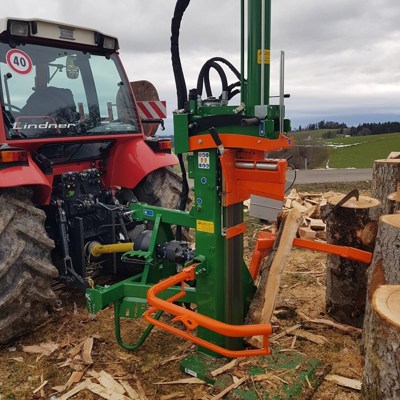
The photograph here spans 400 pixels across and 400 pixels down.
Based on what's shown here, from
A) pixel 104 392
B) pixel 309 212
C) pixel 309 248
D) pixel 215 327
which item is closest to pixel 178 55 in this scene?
pixel 309 248

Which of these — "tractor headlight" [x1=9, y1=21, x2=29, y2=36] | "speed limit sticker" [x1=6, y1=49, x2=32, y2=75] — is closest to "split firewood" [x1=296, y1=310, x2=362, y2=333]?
"speed limit sticker" [x1=6, y1=49, x2=32, y2=75]

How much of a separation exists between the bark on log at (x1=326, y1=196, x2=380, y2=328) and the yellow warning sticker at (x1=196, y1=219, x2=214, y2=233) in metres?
1.36

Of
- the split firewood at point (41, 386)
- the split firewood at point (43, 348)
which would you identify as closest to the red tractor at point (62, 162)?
the split firewood at point (43, 348)

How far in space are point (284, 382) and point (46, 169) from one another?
278cm

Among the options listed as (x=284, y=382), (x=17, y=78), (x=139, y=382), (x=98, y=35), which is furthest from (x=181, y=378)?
(x=98, y=35)

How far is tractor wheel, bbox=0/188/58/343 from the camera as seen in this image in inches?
141

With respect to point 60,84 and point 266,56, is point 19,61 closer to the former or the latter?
point 60,84

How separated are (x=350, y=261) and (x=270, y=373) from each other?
1.39 m

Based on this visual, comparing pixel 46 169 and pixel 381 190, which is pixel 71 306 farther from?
pixel 381 190

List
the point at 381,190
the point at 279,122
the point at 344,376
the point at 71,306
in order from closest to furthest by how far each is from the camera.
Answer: the point at 279,122
the point at 344,376
the point at 71,306
the point at 381,190

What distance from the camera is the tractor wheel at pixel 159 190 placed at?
192 inches

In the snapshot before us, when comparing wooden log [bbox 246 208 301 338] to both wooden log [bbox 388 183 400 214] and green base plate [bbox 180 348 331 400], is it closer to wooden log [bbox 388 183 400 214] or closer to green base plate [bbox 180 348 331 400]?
green base plate [bbox 180 348 331 400]

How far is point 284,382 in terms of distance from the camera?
10.2 ft

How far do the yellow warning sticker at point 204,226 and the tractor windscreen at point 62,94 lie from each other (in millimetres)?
1755
